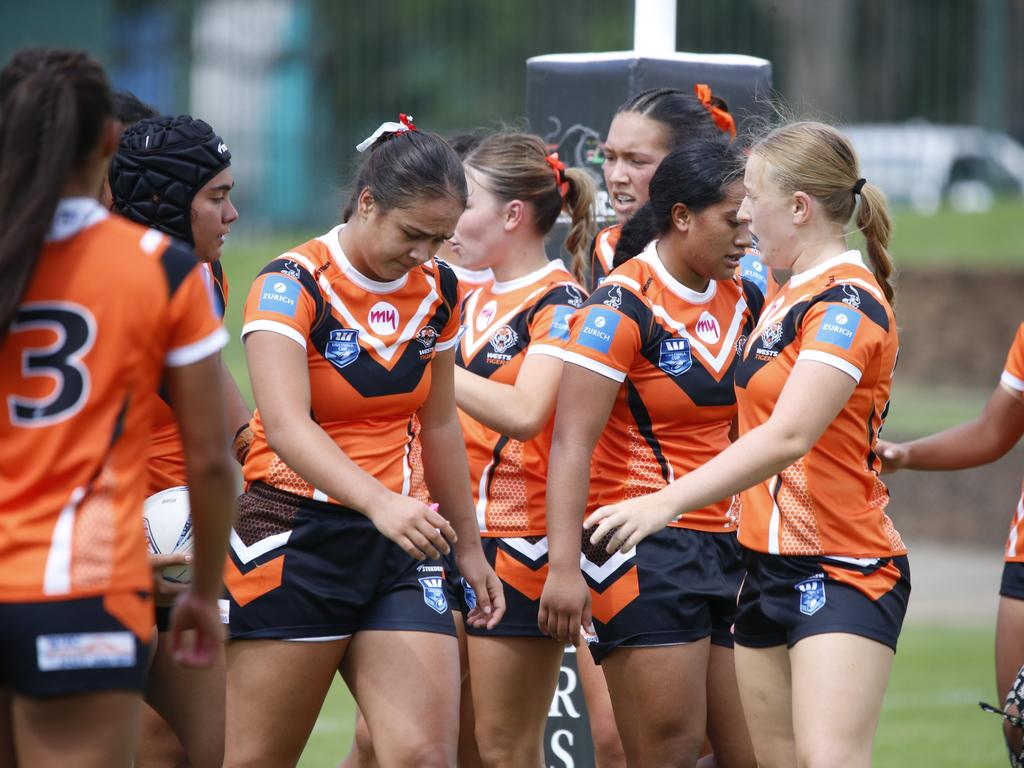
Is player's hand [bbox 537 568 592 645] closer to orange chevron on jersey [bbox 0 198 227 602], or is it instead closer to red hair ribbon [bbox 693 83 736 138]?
orange chevron on jersey [bbox 0 198 227 602]

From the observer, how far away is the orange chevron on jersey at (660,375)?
4.41 meters

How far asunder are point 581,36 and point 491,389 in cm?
1508

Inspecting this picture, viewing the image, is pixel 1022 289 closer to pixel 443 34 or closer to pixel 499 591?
pixel 443 34

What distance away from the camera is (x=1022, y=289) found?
15.6 m

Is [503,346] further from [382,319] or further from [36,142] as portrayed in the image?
[36,142]

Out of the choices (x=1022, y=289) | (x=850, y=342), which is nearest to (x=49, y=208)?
(x=850, y=342)

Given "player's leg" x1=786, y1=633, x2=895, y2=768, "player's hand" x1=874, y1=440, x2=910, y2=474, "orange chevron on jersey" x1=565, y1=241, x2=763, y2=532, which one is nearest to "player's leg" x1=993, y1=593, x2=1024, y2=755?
"player's hand" x1=874, y1=440, x2=910, y2=474

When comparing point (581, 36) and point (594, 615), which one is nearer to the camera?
point (594, 615)

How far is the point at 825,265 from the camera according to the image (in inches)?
162

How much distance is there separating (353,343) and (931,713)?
5196mm

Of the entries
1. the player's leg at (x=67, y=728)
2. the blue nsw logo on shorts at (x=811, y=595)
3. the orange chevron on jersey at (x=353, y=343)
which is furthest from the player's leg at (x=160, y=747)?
the blue nsw logo on shorts at (x=811, y=595)

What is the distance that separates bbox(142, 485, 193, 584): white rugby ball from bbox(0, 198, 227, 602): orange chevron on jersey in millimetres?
1272

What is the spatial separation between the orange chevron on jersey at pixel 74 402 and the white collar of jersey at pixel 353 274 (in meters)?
1.32

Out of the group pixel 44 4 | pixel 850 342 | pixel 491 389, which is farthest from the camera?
pixel 44 4
